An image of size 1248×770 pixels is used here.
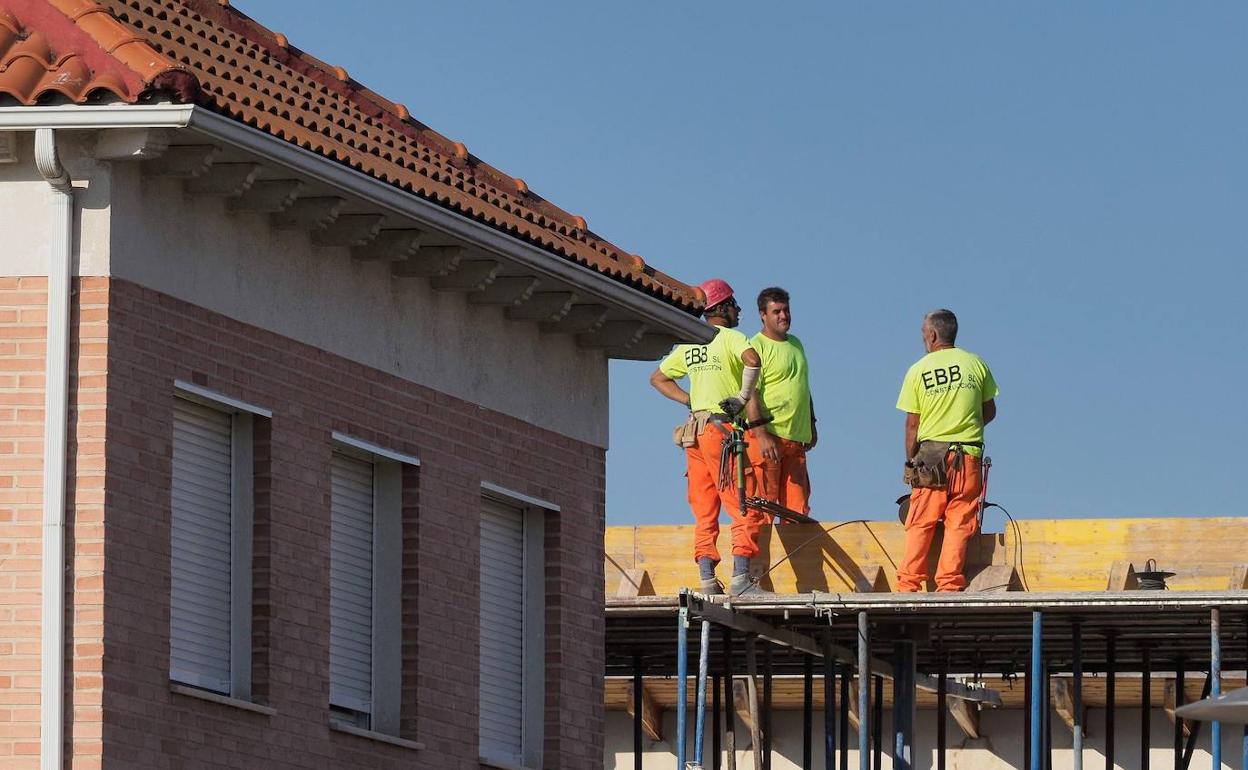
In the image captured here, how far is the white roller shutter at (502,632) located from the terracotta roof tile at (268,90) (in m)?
1.95

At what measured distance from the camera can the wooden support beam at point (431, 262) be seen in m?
18.8

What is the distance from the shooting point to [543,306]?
66.1 feet

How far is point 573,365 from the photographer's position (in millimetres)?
21047

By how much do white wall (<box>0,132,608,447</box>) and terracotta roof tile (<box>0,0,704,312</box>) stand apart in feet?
1.55

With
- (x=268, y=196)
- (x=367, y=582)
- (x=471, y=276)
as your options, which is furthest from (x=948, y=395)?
(x=268, y=196)

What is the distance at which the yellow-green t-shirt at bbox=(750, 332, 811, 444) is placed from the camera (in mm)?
22625

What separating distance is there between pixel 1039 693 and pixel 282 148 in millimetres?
7496

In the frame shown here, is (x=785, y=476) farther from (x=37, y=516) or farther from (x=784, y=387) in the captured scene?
(x=37, y=516)

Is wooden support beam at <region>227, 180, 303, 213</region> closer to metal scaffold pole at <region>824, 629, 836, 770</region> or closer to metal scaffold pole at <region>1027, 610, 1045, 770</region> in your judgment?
metal scaffold pole at <region>1027, 610, 1045, 770</region>

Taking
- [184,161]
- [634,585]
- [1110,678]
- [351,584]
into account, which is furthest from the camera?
[1110,678]

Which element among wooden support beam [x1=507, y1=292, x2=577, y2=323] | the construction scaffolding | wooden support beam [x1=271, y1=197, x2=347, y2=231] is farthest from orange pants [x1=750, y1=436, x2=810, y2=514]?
wooden support beam [x1=271, y1=197, x2=347, y2=231]

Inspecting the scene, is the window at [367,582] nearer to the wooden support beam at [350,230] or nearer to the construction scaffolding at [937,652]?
the wooden support beam at [350,230]

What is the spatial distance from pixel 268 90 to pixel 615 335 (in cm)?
438

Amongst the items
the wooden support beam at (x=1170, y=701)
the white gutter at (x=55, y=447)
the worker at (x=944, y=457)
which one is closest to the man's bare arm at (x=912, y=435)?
the worker at (x=944, y=457)
